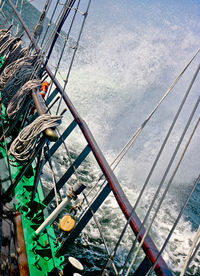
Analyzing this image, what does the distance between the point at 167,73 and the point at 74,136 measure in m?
10.4

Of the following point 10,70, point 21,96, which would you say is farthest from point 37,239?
point 10,70

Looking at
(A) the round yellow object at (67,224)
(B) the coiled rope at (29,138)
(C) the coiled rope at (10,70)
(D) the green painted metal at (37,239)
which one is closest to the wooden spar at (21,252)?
(D) the green painted metal at (37,239)

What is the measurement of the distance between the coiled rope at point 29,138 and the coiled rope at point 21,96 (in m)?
0.54

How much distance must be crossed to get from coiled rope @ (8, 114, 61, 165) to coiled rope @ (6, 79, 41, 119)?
1.77 ft

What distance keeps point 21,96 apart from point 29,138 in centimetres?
78

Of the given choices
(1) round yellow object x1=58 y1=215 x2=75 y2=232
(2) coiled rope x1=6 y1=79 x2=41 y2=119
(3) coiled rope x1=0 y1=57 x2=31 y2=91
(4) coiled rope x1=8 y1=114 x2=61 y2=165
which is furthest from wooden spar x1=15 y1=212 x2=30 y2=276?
(3) coiled rope x1=0 y1=57 x2=31 y2=91

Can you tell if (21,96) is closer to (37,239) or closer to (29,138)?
(29,138)

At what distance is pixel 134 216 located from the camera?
46.7 inches

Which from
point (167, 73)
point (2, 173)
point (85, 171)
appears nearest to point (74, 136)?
point (85, 171)

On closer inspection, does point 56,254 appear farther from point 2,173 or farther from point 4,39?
point 4,39

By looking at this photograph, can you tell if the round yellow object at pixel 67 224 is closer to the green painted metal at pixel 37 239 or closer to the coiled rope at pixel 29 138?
the green painted metal at pixel 37 239

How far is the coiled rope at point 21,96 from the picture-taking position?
1.96 meters

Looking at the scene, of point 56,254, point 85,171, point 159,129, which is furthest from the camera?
point 159,129

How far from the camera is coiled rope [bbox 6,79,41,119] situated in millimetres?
1958
